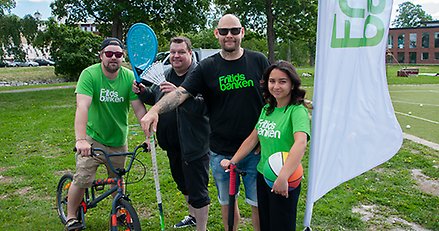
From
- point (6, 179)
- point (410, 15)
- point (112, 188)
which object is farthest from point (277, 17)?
point (410, 15)

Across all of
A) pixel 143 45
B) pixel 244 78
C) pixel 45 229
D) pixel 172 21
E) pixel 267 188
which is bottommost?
pixel 45 229

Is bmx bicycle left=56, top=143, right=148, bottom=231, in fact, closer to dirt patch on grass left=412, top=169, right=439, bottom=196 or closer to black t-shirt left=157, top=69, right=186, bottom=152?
black t-shirt left=157, top=69, right=186, bottom=152

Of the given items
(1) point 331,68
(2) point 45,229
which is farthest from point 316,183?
(2) point 45,229

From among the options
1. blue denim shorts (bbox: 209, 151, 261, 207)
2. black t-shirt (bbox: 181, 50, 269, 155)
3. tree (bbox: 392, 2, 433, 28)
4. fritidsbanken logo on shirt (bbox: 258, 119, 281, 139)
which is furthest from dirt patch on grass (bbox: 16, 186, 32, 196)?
tree (bbox: 392, 2, 433, 28)

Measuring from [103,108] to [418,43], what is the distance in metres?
62.8

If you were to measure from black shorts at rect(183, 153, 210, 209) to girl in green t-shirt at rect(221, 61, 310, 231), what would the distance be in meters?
0.84

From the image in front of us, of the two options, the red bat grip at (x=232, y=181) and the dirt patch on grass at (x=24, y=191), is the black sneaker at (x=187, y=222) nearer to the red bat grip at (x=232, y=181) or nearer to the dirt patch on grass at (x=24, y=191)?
the red bat grip at (x=232, y=181)

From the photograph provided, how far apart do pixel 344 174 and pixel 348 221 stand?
1.75 metres

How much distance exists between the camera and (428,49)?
58.8m

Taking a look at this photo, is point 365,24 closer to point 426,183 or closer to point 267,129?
point 267,129

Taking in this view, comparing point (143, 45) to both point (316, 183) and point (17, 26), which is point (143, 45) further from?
point (17, 26)

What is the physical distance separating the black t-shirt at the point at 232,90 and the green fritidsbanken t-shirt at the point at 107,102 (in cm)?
81

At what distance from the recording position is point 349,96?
8.65 feet

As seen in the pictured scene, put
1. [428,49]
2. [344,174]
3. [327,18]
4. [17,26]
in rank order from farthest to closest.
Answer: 1. [428,49]
2. [17,26]
3. [344,174]
4. [327,18]
